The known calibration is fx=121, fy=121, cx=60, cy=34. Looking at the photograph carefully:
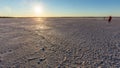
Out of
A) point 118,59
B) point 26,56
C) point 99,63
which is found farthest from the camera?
point 26,56

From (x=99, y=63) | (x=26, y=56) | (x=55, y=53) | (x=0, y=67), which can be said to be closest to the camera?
(x=0, y=67)

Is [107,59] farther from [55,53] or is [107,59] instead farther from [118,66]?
[55,53]

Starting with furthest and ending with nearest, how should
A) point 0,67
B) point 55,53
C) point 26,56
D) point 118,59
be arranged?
1. point 55,53
2. point 26,56
3. point 118,59
4. point 0,67

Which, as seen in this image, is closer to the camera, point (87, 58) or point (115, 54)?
point (87, 58)

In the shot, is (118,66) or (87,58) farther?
(87,58)

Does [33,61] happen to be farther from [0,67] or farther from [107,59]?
[107,59]

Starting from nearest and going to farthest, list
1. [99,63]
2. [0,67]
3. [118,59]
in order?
[0,67], [99,63], [118,59]

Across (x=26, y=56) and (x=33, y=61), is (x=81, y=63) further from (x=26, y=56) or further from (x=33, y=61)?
(x=26, y=56)

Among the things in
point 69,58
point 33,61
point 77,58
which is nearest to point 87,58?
point 77,58

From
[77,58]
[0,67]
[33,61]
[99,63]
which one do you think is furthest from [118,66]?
[0,67]
